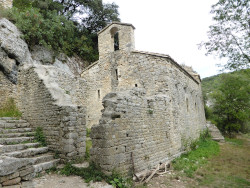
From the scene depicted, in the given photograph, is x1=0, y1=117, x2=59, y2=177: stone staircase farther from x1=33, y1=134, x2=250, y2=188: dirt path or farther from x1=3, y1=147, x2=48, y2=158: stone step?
x1=33, y1=134, x2=250, y2=188: dirt path

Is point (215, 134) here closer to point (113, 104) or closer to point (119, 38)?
point (119, 38)

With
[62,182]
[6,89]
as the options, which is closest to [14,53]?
[6,89]

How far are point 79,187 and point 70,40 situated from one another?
15.0 m

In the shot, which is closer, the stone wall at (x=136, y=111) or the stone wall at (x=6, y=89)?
the stone wall at (x=136, y=111)

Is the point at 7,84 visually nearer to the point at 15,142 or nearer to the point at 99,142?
the point at 15,142

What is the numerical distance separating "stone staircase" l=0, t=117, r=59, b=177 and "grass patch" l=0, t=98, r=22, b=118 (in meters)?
0.87

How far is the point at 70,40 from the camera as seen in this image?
648 inches

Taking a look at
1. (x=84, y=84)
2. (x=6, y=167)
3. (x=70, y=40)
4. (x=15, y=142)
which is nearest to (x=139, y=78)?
(x=84, y=84)

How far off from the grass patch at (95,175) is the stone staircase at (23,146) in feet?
2.43

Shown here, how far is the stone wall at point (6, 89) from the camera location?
8.78 m

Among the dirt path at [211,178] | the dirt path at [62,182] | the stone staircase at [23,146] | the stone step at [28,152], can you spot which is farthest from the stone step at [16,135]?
the dirt path at [211,178]

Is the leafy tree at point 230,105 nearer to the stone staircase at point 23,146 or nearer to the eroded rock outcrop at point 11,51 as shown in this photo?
the stone staircase at point 23,146

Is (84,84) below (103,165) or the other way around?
the other way around

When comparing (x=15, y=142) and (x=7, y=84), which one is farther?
(x=7, y=84)
